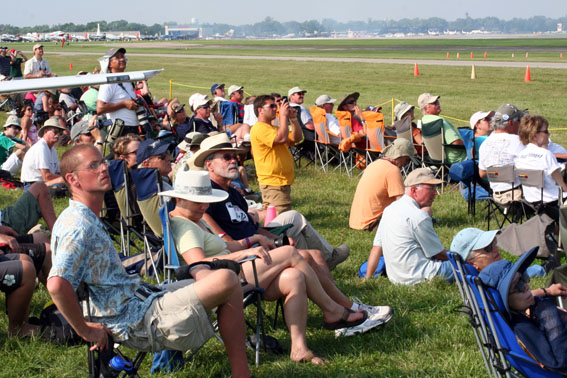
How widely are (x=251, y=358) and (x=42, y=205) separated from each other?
2.90 m

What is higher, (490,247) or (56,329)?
(490,247)

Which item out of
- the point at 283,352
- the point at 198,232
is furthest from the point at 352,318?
the point at 198,232

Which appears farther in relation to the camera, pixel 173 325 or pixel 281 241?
pixel 281 241

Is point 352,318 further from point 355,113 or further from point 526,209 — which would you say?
point 355,113

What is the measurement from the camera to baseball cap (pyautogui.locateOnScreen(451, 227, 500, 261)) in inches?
196

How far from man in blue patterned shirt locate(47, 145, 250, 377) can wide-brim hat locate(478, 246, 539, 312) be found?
1457mm

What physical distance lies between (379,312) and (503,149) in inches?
155

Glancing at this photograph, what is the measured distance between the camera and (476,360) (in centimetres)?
464

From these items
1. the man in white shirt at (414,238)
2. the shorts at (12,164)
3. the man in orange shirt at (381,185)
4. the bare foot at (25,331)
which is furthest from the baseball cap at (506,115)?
the shorts at (12,164)

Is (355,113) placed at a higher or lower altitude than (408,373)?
higher

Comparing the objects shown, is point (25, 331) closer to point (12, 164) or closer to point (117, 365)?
point (117, 365)

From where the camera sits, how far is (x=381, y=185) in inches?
307

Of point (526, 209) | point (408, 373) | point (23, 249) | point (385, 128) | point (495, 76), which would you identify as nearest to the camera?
point (408, 373)

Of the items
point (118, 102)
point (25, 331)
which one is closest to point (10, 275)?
point (25, 331)
